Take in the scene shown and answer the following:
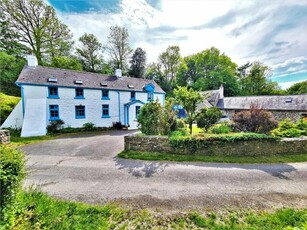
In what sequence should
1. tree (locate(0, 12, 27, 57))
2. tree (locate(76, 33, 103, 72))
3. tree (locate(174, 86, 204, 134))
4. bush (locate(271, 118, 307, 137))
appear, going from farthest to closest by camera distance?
tree (locate(76, 33, 103, 72))
tree (locate(0, 12, 27, 57))
tree (locate(174, 86, 204, 134))
bush (locate(271, 118, 307, 137))

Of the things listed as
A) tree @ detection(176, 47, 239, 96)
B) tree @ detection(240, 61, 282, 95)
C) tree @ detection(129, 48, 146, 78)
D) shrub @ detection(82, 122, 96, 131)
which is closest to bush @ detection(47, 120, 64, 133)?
shrub @ detection(82, 122, 96, 131)

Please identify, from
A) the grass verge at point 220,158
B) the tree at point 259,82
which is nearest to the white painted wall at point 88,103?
the grass verge at point 220,158

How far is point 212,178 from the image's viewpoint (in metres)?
5.13

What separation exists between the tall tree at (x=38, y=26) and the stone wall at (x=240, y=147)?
1018 inches

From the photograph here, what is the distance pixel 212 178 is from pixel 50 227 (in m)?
4.74

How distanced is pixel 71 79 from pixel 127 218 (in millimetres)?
17706

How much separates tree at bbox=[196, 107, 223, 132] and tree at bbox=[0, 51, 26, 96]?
24455 millimetres

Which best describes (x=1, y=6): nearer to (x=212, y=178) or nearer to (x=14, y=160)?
(x=14, y=160)

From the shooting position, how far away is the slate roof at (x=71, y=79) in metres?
14.6

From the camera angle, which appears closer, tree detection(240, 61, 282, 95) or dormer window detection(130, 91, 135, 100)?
dormer window detection(130, 91, 135, 100)

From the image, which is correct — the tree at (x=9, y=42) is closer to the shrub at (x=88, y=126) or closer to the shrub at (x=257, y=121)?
the shrub at (x=88, y=126)

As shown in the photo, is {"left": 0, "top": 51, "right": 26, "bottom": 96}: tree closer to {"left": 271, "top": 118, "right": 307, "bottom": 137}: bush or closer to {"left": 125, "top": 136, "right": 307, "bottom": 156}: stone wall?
{"left": 125, "top": 136, "right": 307, "bottom": 156}: stone wall

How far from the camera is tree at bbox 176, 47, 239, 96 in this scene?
121 feet

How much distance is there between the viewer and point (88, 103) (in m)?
17.1
